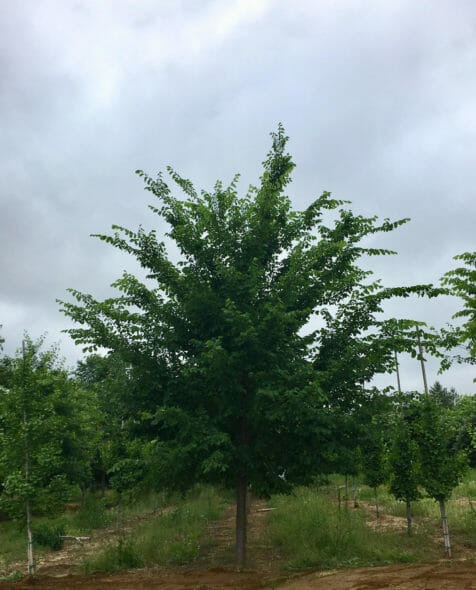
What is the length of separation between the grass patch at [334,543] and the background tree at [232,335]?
1.86 m

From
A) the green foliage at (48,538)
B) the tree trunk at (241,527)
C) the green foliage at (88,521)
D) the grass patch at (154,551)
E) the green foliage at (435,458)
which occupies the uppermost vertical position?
the green foliage at (435,458)

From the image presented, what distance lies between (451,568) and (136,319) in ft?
29.9

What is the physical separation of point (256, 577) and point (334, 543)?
9.68 ft

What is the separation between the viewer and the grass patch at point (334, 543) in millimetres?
11492

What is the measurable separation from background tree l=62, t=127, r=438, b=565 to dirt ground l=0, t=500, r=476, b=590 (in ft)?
3.53

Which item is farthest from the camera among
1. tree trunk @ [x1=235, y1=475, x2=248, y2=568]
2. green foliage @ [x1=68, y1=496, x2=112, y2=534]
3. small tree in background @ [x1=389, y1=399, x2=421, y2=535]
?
green foliage @ [x1=68, y1=496, x2=112, y2=534]

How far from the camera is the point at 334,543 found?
12.3 metres

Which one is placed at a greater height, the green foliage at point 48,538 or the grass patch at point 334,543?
the grass patch at point 334,543

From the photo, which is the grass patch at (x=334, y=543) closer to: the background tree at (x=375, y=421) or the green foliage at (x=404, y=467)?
the green foliage at (x=404, y=467)

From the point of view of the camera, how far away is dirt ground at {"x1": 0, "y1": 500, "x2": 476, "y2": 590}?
909cm

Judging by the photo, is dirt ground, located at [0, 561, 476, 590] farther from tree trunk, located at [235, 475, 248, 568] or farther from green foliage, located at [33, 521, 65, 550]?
green foliage, located at [33, 521, 65, 550]

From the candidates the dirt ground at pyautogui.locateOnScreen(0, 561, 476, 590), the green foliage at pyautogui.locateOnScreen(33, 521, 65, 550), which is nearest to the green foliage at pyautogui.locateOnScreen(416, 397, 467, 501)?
the dirt ground at pyautogui.locateOnScreen(0, 561, 476, 590)

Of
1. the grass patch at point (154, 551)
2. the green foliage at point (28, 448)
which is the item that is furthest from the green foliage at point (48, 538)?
the green foliage at point (28, 448)

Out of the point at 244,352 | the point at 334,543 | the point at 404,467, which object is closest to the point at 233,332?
the point at 244,352
